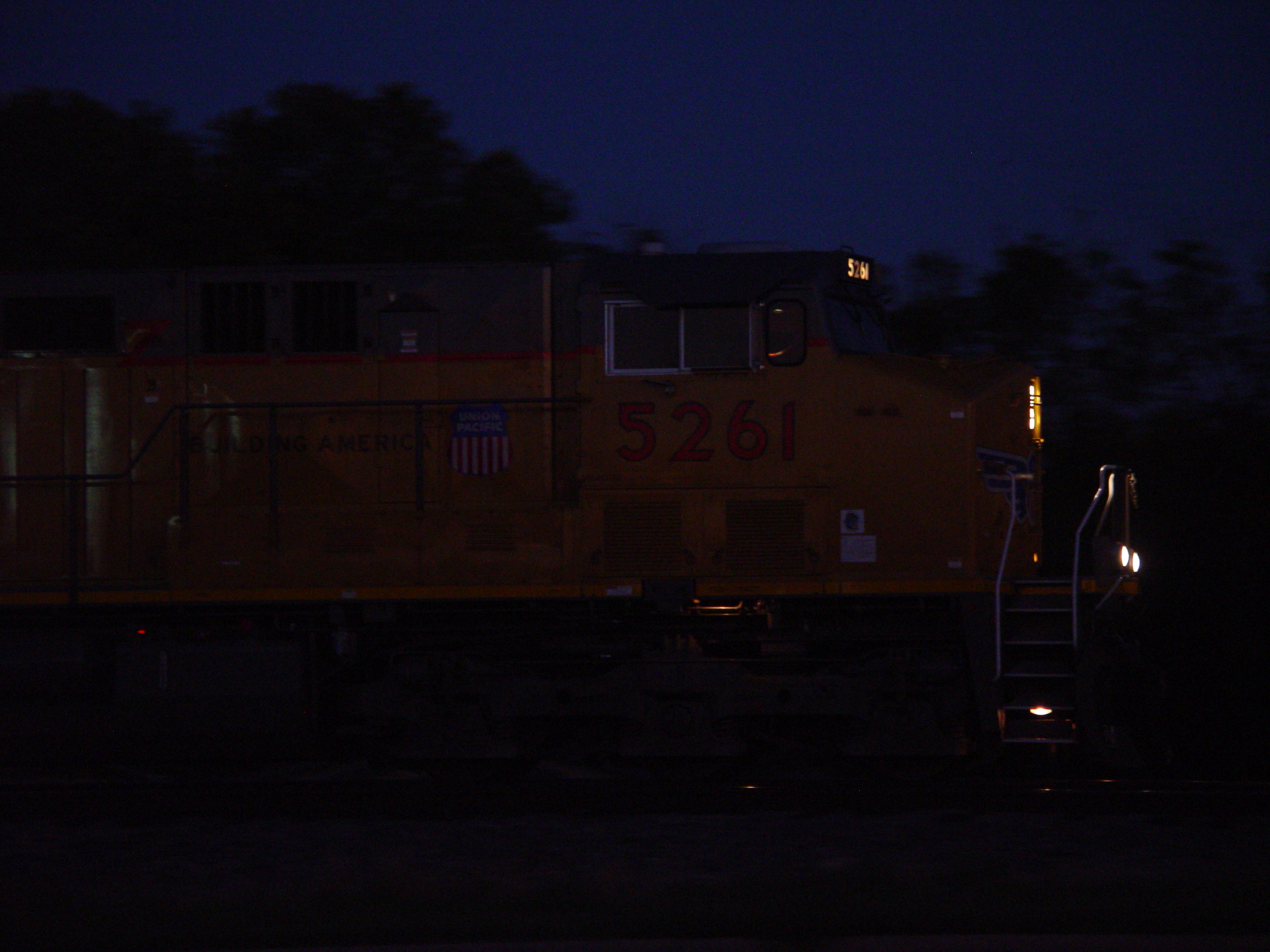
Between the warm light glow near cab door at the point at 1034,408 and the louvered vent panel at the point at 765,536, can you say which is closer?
the louvered vent panel at the point at 765,536

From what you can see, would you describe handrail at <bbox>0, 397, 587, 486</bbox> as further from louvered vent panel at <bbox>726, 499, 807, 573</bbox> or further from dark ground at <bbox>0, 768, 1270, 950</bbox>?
dark ground at <bbox>0, 768, 1270, 950</bbox>

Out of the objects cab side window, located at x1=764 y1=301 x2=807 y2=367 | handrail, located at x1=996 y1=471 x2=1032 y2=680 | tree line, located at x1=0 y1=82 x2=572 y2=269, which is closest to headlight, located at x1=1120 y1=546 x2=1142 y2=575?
handrail, located at x1=996 y1=471 x2=1032 y2=680

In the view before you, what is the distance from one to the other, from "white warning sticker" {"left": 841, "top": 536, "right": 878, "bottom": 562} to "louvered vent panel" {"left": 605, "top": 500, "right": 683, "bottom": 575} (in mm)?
1103

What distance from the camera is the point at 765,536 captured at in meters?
7.26

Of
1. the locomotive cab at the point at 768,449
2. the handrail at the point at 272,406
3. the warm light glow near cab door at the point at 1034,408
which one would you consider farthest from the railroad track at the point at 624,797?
the warm light glow near cab door at the point at 1034,408

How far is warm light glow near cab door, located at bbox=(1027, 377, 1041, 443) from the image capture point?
25.1 ft

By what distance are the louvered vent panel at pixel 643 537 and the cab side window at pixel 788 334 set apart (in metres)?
1.25

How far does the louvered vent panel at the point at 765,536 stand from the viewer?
723 centimetres

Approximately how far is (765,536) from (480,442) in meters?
2.10

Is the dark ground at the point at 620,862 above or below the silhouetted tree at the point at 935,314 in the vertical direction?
below

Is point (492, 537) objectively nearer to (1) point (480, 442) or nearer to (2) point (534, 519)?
(2) point (534, 519)

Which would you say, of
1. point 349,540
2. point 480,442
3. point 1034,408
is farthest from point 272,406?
point 1034,408

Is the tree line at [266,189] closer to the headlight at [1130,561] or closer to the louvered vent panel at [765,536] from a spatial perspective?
the louvered vent panel at [765,536]

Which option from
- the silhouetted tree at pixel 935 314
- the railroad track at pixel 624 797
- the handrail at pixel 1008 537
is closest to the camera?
the railroad track at pixel 624 797
